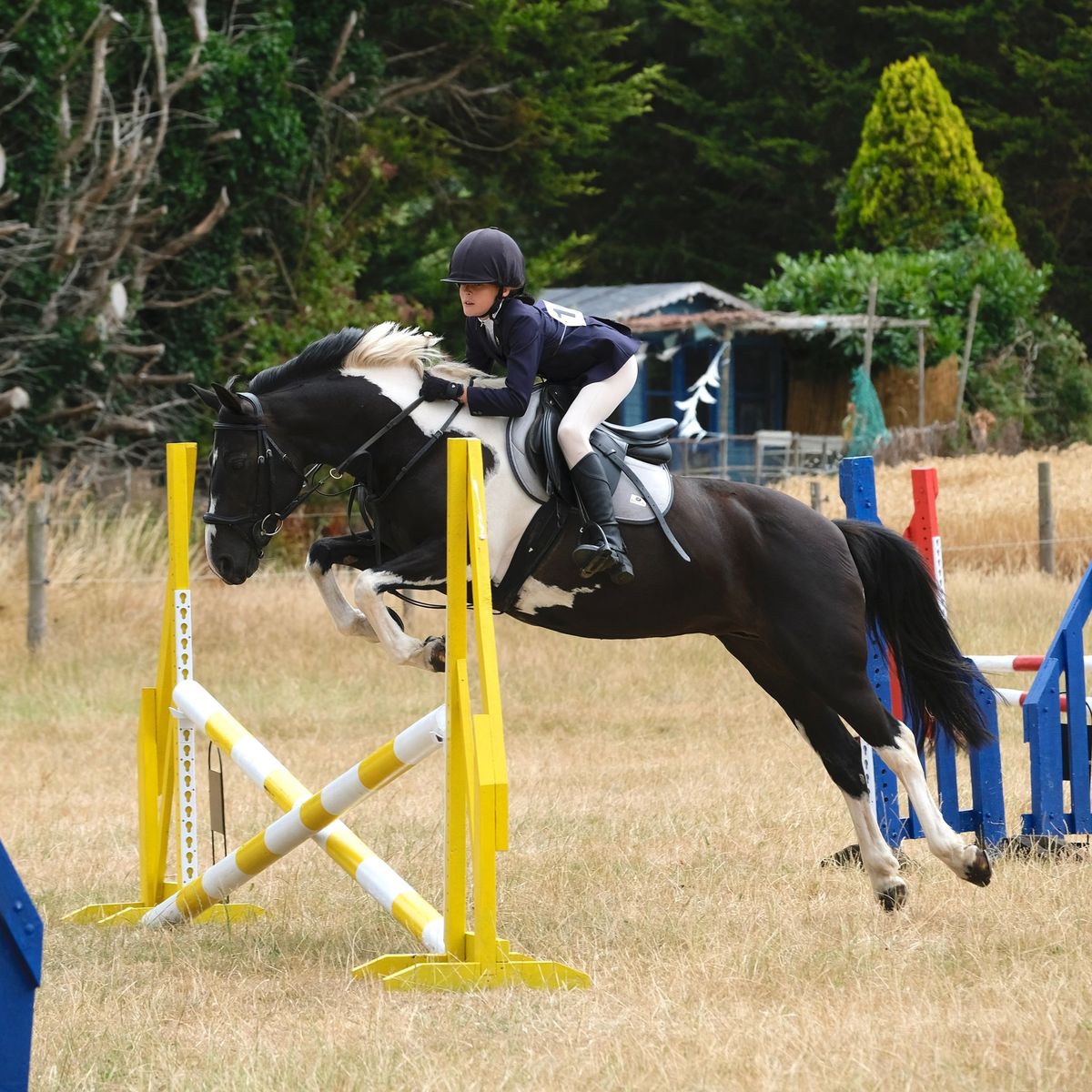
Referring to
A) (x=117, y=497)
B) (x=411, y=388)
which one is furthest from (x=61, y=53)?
(x=411, y=388)

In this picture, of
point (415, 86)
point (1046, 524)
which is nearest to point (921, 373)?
point (415, 86)

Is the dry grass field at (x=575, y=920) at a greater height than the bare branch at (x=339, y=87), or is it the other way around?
the bare branch at (x=339, y=87)

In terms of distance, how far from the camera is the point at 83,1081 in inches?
143

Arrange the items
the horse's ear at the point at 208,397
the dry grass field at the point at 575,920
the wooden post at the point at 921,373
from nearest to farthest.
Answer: the dry grass field at the point at 575,920, the horse's ear at the point at 208,397, the wooden post at the point at 921,373

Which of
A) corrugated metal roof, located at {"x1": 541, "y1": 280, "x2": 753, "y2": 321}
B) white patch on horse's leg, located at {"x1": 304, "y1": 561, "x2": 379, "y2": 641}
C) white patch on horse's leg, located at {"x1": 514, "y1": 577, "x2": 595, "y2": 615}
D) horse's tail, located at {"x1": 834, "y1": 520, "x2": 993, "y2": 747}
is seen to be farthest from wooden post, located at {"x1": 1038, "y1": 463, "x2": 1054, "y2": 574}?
corrugated metal roof, located at {"x1": 541, "y1": 280, "x2": 753, "y2": 321}

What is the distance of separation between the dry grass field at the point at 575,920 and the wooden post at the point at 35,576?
0.47 feet

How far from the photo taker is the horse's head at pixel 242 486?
534cm

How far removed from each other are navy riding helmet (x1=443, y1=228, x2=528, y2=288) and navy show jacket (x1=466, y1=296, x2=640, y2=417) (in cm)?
9

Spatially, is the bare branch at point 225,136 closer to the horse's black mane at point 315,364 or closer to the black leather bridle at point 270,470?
the horse's black mane at point 315,364

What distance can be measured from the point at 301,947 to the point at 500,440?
5.77 ft

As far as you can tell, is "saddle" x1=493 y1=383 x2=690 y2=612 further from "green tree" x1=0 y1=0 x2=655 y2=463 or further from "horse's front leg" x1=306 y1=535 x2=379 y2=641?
"green tree" x1=0 y1=0 x2=655 y2=463

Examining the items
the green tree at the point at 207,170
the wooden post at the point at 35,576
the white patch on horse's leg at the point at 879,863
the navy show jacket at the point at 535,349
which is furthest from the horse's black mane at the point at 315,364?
the green tree at the point at 207,170

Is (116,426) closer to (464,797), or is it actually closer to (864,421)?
(864,421)

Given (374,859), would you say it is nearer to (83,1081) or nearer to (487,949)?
(487,949)
